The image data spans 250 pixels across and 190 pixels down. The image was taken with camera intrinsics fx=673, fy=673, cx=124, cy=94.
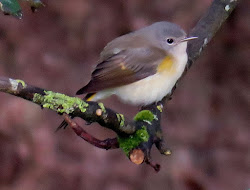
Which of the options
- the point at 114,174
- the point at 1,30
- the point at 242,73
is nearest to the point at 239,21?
the point at 242,73

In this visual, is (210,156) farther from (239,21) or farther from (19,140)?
(19,140)

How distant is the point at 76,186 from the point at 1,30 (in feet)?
3.66

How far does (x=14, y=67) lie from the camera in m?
4.33

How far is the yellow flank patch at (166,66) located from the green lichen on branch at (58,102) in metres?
1.06

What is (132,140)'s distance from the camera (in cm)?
214

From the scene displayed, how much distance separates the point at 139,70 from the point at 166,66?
123 mm

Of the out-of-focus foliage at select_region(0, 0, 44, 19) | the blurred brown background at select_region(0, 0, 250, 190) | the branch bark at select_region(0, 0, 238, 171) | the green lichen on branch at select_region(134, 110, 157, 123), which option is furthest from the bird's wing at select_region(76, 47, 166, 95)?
the blurred brown background at select_region(0, 0, 250, 190)

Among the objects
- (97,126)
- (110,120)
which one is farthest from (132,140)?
(97,126)

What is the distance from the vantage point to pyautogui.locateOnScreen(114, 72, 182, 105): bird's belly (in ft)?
9.29

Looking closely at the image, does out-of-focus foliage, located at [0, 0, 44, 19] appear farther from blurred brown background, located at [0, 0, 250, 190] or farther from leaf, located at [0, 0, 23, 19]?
blurred brown background, located at [0, 0, 250, 190]

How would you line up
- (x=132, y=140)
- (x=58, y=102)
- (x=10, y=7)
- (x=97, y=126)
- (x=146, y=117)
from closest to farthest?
(x=10, y=7) → (x=58, y=102) → (x=132, y=140) → (x=146, y=117) → (x=97, y=126)

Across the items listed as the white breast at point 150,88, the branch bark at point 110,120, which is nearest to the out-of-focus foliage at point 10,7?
the branch bark at point 110,120

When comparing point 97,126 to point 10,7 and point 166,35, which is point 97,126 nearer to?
point 166,35

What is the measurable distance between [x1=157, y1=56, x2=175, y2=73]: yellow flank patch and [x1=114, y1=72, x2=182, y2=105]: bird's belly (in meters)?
0.02
